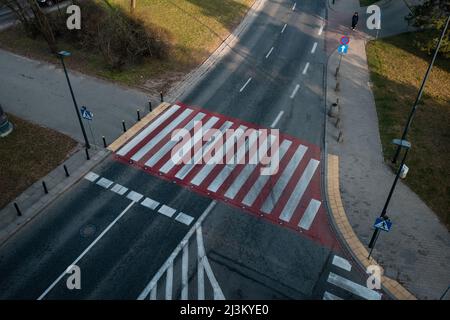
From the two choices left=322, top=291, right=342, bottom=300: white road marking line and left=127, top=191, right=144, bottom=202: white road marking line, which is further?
left=127, top=191, right=144, bottom=202: white road marking line

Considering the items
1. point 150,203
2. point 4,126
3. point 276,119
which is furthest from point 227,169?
point 4,126

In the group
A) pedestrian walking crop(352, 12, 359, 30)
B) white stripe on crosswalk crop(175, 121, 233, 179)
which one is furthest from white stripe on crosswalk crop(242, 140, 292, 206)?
pedestrian walking crop(352, 12, 359, 30)

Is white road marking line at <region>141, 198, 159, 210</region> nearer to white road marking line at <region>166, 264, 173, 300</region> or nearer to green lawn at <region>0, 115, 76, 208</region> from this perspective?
white road marking line at <region>166, 264, 173, 300</region>

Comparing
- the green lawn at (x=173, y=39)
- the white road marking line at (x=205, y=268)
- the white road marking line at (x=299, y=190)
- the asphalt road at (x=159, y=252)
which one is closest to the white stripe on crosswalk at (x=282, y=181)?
the white road marking line at (x=299, y=190)
